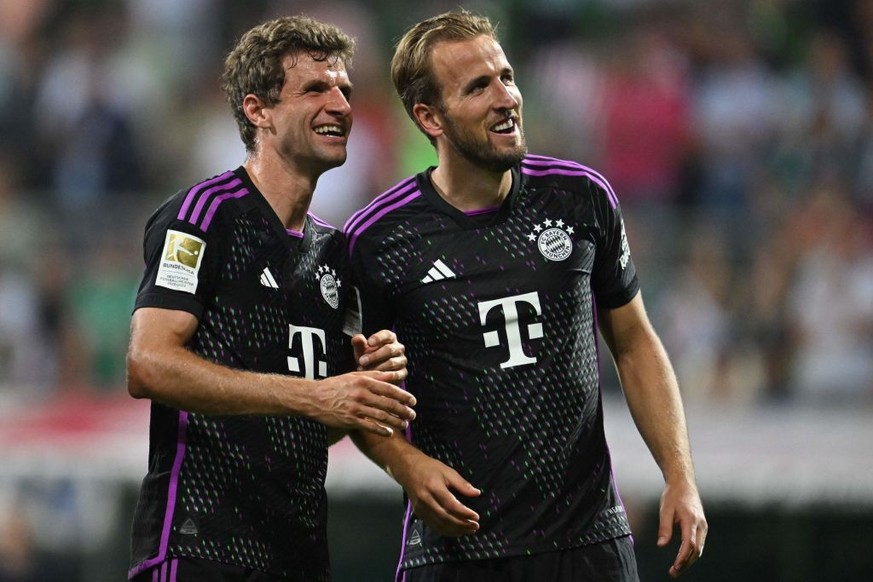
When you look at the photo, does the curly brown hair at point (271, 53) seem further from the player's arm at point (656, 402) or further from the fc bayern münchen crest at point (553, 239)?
the player's arm at point (656, 402)

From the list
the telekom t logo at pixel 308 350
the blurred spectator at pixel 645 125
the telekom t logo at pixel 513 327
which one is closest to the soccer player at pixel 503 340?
the telekom t logo at pixel 513 327

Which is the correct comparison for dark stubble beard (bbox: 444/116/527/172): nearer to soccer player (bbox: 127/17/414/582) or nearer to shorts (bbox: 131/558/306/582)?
soccer player (bbox: 127/17/414/582)

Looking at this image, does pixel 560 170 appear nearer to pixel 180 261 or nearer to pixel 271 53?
pixel 271 53

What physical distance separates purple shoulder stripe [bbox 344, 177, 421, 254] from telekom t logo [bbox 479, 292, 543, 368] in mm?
446

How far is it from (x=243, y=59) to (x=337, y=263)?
28.9 inches

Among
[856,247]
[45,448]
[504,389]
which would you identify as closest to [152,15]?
[45,448]

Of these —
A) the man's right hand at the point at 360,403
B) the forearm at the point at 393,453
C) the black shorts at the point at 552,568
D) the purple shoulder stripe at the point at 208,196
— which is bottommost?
the black shorts at the point at 552,568

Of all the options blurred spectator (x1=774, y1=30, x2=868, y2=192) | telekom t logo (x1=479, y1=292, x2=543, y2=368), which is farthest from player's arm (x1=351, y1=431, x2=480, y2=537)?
blurred spectator (x1=774, y1=30, x2=868, y2=192)

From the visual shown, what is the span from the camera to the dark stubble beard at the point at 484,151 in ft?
13.5

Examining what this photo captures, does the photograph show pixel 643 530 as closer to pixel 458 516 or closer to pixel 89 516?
pixel 89 516

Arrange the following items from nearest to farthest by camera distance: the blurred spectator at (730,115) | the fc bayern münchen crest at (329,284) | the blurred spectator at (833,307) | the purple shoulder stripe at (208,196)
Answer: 1. the purple shoulder stripe at (208,196)
2. the fc bayern münchen crest at (329,284)
3. the blurred spectator at (833,307)
4. the blurred spectator at (730,115)

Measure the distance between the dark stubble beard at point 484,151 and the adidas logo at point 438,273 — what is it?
1.14ft

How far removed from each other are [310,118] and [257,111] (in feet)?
0.68

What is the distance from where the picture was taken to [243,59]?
4250 mm
